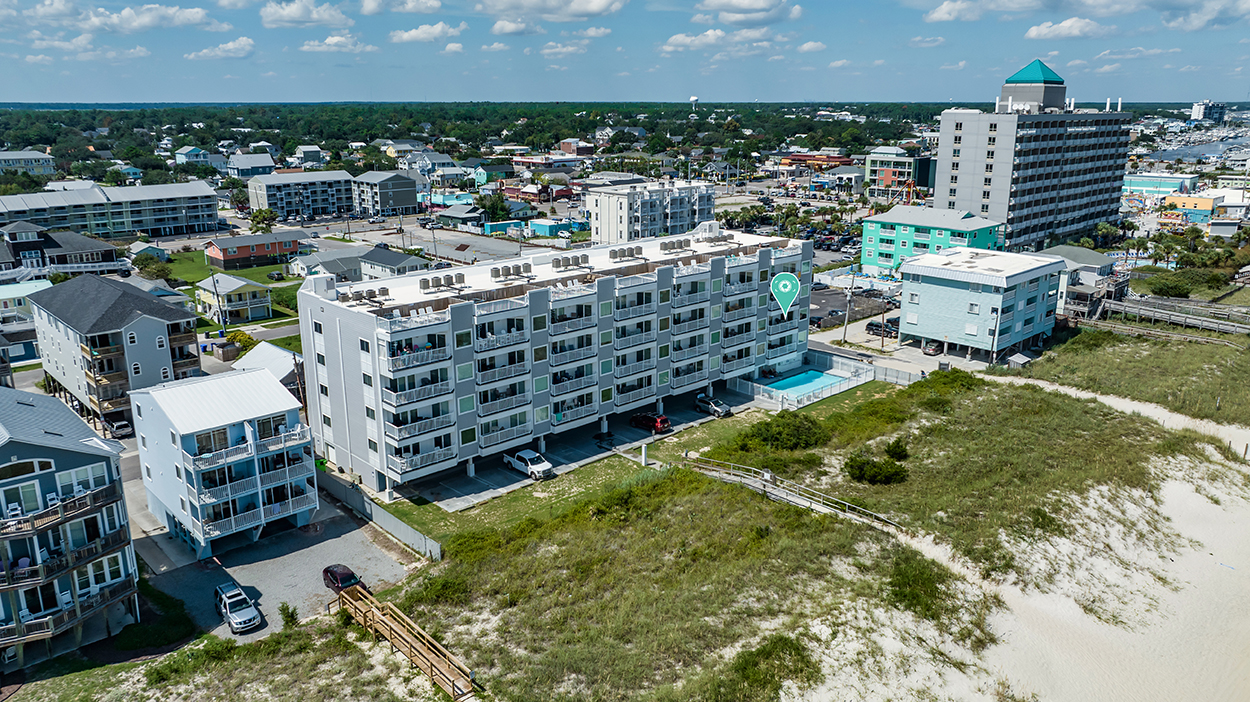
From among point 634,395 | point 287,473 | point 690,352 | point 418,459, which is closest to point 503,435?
point 418,459

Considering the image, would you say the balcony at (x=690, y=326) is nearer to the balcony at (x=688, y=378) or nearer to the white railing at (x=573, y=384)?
the balcony at (x=688, y=378)

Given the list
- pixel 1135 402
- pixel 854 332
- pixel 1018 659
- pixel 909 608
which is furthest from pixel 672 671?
pixel 854 332

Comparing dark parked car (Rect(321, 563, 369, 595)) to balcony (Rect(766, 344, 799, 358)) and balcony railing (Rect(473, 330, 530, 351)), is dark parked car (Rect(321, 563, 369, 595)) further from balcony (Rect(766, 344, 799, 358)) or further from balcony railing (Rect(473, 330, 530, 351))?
balcony (Rect(766, 344, 799, 358))

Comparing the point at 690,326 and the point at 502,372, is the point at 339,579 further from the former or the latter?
the point at 690,326

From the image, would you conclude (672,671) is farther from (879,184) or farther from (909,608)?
(879,184)

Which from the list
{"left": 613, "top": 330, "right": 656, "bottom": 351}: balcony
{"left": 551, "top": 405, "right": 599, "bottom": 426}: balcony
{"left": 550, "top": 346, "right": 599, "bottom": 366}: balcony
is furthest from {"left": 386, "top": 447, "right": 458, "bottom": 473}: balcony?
{"left": 613, "top": 330, "right": 656, "bottom": 351}: balcony

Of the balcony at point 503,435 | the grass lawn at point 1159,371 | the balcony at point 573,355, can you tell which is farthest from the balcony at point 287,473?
the grass lawn at point 1159,371
